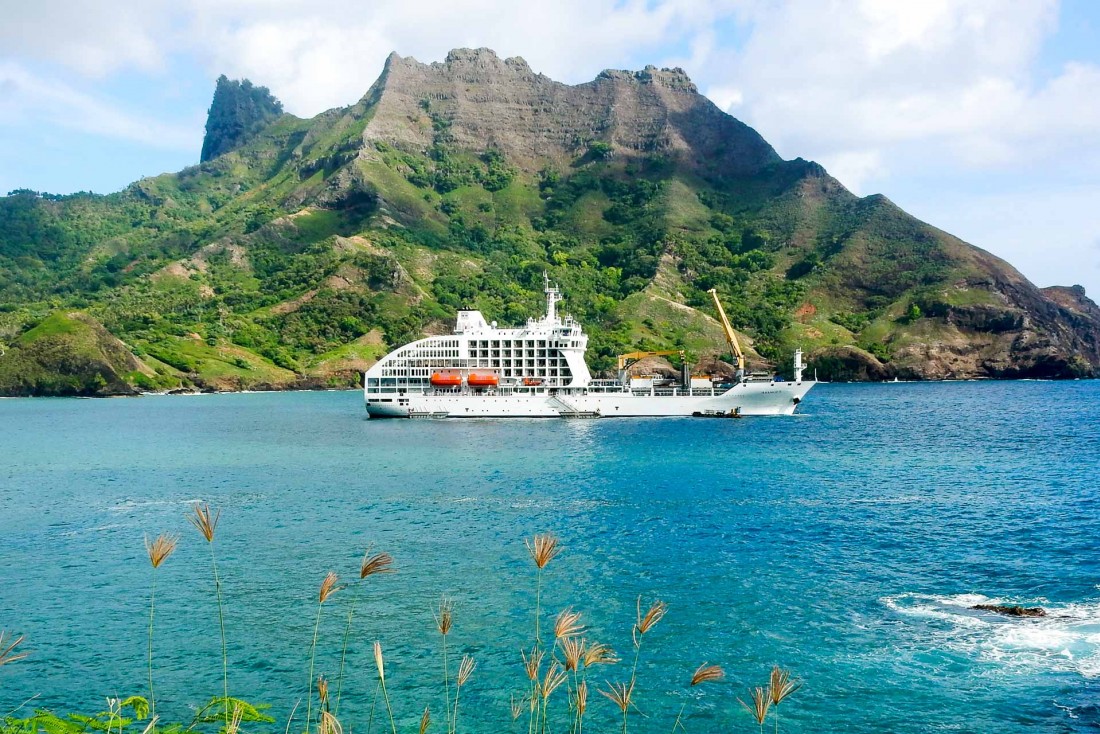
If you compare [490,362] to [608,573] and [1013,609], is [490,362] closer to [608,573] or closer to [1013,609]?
[608,573]

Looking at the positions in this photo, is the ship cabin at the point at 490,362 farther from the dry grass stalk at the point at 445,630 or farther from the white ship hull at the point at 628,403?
the dry grass stalk at the point at 445,630

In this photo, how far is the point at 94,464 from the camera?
54.1 metres

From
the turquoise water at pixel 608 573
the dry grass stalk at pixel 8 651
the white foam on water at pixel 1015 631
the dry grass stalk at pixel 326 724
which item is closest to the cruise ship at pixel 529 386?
the turquoise water at pixel 608 573

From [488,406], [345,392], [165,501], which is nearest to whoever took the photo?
[165,501]

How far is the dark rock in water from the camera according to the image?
21297 mm

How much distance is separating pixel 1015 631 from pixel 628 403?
67607mm

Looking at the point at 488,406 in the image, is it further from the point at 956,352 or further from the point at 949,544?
the point at 956,352

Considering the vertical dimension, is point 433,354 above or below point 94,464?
above

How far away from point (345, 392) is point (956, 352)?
414 ft

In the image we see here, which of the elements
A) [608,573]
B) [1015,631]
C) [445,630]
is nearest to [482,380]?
[608,573]

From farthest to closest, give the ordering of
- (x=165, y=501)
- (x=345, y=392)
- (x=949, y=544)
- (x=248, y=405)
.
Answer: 1. (x=345, y=392)
2. (x=248, y=405)
3. (x=165, y=501)
4. (x=949, y=544)

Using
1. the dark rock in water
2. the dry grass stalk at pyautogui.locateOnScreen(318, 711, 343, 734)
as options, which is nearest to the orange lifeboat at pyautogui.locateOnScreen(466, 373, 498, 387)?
the dark rock in water

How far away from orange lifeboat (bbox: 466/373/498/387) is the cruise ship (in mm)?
104

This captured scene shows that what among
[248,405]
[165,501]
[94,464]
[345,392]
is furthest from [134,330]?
[165,501]
